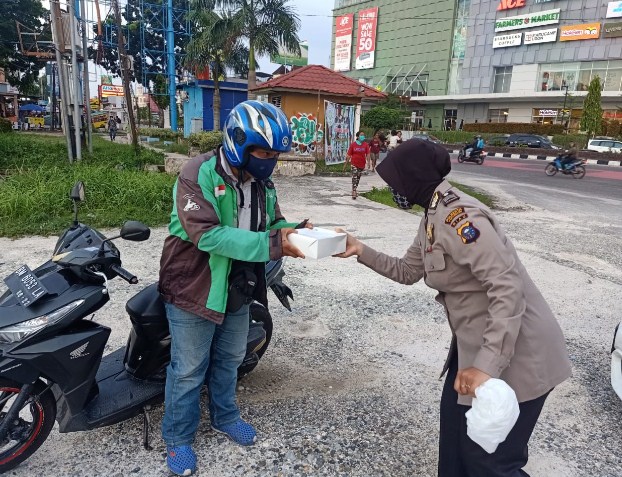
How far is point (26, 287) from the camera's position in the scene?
86.0 inches

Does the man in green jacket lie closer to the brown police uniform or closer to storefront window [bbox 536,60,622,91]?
the brown police uniform

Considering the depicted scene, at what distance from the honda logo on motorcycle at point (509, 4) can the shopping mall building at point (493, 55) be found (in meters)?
0.10

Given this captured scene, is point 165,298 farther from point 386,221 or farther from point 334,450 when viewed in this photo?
point 386,221

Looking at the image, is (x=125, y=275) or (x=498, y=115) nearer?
(x=125, y=275)

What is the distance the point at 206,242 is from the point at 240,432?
1168 millimetres

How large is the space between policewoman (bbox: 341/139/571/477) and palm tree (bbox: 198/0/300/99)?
18354 mm

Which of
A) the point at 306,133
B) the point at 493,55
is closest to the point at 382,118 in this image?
the point at 493,55

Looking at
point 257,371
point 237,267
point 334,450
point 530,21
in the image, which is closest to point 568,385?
point 334,450

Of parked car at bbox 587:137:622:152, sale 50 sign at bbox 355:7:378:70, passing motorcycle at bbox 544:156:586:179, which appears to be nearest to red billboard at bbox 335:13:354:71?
sale 50 sign at bbox 355:7:378:70

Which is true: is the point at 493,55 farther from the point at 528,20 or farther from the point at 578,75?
the point at 578,75

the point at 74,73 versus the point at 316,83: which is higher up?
the point at 316,83

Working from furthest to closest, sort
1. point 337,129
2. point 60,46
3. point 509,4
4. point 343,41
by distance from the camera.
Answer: point 343,41, point 509,4, point 337,129, point 60,46

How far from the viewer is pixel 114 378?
264cm

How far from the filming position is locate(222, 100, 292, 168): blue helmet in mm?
2014
